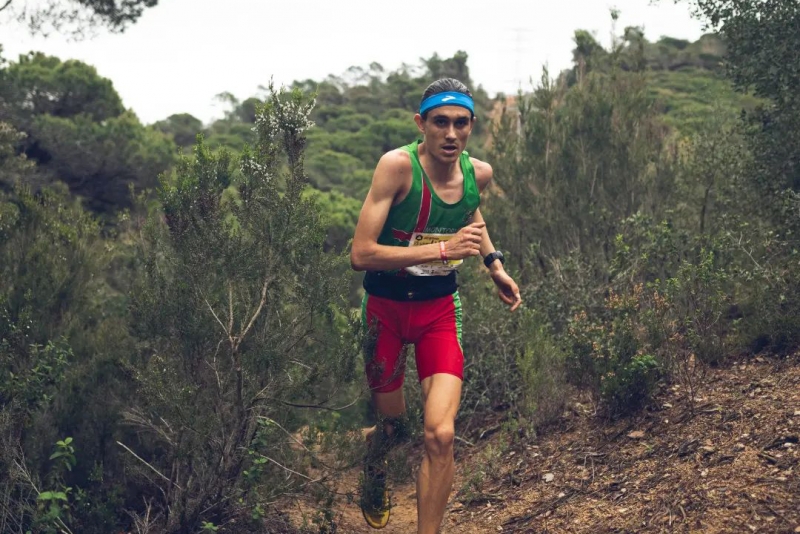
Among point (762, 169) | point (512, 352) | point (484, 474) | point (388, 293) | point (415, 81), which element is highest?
point (415, 81)

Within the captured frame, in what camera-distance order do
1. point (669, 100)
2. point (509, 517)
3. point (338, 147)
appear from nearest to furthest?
point (509, 517) → point (669, 100) → point (338, 147)

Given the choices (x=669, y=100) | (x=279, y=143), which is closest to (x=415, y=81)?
(x=669, y=100)

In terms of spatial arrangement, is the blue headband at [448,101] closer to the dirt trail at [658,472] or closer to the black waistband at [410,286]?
the black waistband at [410,286]

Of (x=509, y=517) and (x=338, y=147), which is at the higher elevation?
(x=338, y=147)

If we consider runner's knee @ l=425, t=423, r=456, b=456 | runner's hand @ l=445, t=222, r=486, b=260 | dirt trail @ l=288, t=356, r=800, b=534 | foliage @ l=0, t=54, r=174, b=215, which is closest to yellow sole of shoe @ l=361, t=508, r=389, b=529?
dirt trail @ l=288, t=356, r=800, b=534

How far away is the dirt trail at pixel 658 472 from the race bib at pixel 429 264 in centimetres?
139

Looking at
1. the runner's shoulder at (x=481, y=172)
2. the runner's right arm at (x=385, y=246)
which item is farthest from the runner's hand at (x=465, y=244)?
the runner's shoulder at (x=481, y=172)

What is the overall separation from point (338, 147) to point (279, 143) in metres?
33.0

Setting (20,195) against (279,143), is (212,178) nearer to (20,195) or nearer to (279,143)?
(279,143)

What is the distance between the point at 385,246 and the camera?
4258 mm

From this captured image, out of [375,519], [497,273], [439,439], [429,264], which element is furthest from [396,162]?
[375,519]

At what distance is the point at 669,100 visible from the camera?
2889 cm

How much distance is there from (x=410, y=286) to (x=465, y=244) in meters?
0.59

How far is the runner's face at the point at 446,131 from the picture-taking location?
173 inches
